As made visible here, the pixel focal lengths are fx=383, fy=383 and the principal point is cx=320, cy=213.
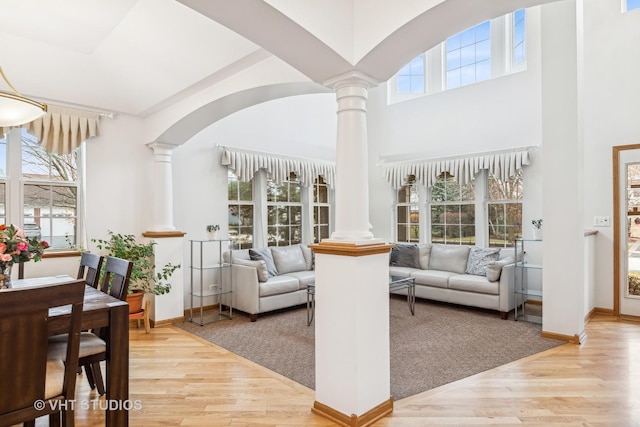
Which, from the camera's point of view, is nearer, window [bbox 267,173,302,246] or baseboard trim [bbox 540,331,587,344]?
baseboard trim [bbox 540,331,587,344]

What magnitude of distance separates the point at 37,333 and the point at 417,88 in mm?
6586

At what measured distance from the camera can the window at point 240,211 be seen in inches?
213

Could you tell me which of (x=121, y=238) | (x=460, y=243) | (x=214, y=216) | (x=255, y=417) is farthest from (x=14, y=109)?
(x=460, y=243)

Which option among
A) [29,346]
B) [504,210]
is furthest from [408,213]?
[29,346]

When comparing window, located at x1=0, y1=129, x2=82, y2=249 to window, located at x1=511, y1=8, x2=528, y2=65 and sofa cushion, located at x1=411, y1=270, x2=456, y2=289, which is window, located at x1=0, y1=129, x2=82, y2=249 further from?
window, located at x1=511, y1=8, x2=528, y2=65

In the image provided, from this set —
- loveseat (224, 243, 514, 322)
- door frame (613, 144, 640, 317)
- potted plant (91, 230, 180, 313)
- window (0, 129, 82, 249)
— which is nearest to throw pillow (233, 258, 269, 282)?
loveseat (224, 243, 514, 322)

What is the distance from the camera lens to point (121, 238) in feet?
13.8

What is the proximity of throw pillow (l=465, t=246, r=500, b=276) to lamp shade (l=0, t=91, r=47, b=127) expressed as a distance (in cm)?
490

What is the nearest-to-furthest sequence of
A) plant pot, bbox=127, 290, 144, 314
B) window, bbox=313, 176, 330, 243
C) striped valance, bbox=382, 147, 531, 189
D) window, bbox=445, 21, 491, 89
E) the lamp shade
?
the lamp shade, plant pot, bbox=127, 290, 144, 314, striped valance, bbox=382, 147, 531, 189, window, bbox=445, 21, 491, 89, window, bbox=313, 176, 330, 243

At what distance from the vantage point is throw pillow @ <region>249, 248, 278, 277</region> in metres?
5.03

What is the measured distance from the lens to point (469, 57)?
6148mm

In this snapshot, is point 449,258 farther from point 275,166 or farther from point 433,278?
point 275,166

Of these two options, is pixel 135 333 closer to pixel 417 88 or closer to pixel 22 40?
pixel 22 40

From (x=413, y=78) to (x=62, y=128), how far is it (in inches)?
214
